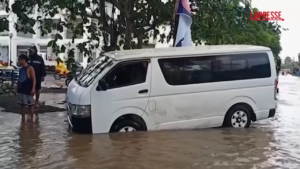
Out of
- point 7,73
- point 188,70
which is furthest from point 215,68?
point 7,73

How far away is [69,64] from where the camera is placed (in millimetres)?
13555

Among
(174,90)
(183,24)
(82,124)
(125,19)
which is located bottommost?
(82,124)

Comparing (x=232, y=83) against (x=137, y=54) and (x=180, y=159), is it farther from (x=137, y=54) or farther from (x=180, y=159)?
(x=180, y=159)

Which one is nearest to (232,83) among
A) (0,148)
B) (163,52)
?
(163,52)

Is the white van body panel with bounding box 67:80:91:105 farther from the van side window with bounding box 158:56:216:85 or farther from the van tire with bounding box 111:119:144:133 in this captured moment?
the van side window with bounding box 158:56:216:85

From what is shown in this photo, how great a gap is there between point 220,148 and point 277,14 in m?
21.4

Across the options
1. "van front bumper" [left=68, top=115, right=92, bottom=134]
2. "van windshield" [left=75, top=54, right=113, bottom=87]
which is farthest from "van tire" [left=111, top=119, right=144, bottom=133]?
"van windshield" [left=75, top=54, right=113, bottom=87]

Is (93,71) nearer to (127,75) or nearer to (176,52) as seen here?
(127,75)

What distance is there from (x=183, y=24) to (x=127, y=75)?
3.59m

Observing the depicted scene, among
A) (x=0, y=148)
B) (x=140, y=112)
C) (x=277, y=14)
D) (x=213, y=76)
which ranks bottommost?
(x=0, y=148)

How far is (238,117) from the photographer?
9.93 meters

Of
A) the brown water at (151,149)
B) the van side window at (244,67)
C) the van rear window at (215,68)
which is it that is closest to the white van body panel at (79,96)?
the brown water at (151,149)

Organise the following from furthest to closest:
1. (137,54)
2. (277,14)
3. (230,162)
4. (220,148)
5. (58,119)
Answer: (277,14)
(58,119)
(137,54)
(220,148)
(230,162)

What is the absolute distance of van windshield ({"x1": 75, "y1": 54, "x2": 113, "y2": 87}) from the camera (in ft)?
29.6
